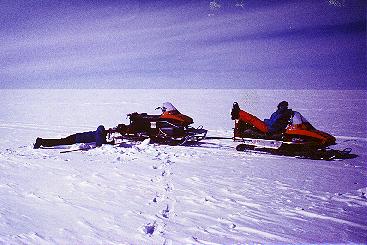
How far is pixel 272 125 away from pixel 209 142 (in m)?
2.25

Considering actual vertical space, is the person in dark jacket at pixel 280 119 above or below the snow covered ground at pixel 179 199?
above

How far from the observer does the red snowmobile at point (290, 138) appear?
7.37 meters

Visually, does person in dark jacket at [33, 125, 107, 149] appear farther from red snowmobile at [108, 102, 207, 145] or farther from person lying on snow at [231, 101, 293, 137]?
person lying on snow at [231, 101, 293, 137]

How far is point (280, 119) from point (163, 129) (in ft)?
11.4

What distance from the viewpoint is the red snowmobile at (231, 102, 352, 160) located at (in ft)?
24.2

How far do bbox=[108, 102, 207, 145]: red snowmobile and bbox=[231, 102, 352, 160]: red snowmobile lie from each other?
1.39 m

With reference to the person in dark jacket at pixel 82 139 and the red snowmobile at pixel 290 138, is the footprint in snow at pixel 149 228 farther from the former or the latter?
the person in dark jacket at pixel 82 139

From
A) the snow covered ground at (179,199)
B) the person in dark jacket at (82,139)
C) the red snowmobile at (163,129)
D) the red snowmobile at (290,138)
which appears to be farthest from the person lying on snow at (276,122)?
the person in dark jacket at (82,139)

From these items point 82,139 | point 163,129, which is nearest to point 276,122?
point 163,129

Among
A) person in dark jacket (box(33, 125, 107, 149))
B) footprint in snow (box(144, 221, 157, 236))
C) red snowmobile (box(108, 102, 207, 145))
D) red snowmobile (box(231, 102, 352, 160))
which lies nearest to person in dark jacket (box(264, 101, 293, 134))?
red snowmobile (box(231, 102, 352, 160))

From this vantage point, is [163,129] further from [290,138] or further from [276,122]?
[290,138]

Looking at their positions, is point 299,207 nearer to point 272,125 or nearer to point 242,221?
point 242,221

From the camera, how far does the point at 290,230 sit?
11.2 ft

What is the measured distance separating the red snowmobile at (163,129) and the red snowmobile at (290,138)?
1.39 m
